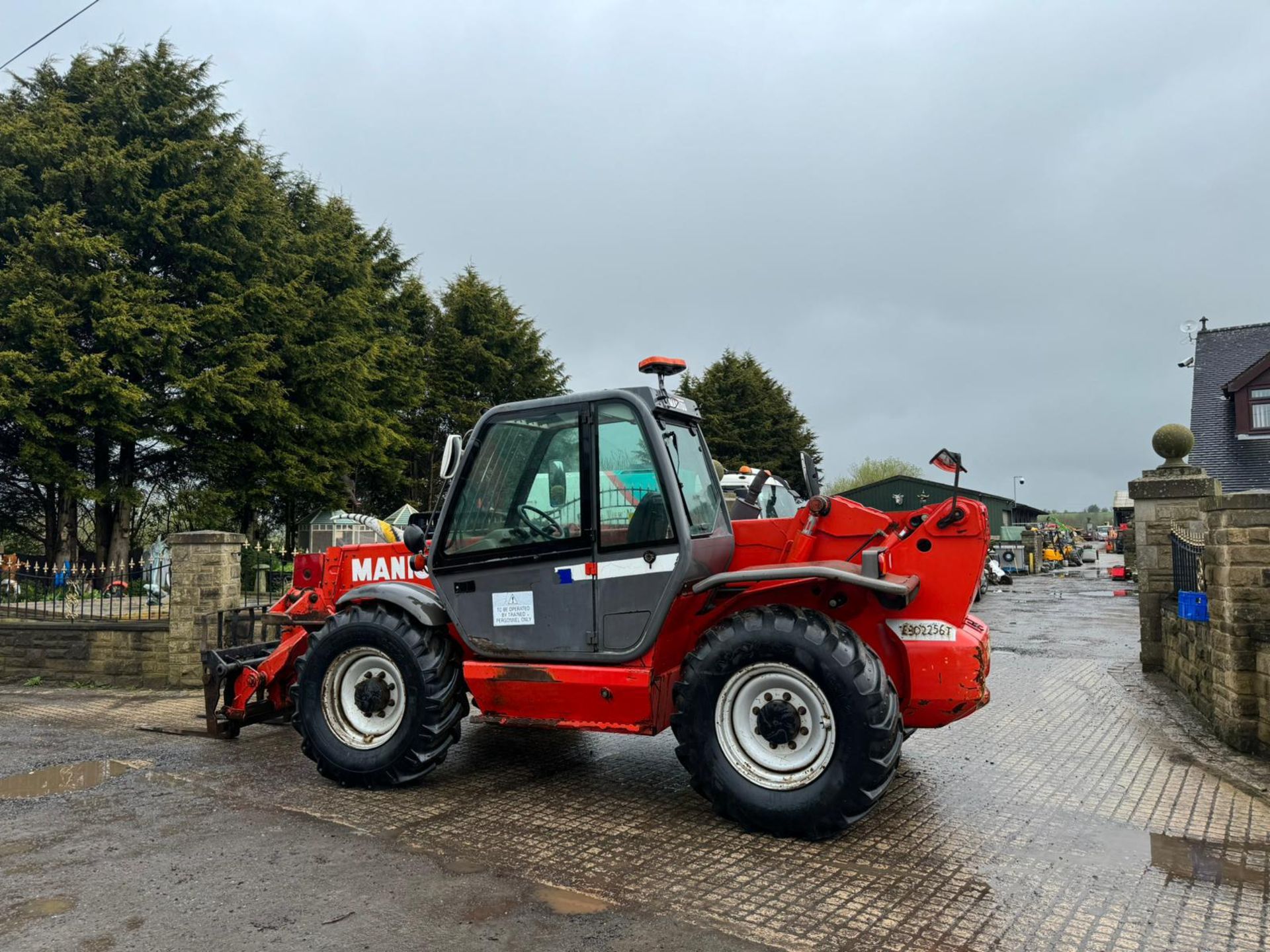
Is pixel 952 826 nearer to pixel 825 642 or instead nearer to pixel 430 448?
pixel 825 642

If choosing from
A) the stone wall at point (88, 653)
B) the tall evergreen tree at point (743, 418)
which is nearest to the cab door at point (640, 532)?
the stone wall at point (88, 653)

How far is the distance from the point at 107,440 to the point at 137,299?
3295mm

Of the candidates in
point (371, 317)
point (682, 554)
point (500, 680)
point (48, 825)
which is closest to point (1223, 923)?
point (682, 554)

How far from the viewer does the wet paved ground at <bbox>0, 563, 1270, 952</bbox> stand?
3.37 m

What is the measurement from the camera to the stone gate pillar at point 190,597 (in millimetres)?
9547

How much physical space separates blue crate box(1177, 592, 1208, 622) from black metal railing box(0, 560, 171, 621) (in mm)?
10299

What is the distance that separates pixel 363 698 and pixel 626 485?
222 centimetres

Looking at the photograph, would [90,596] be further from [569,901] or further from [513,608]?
[569,901]

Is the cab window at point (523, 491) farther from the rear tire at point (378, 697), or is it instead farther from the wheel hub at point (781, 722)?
the wheel hub at point (781, 722)

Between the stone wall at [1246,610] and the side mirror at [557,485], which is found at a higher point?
the side mirror at [557,485]

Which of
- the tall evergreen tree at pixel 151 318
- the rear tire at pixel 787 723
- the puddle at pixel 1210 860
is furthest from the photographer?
the tall evergreen tree at pixel 151 318

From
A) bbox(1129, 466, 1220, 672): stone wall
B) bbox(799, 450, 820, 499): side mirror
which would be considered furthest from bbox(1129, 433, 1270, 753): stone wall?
bbox(799, 450, 820, 499): side mirror

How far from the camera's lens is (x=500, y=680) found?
5105 millimetres

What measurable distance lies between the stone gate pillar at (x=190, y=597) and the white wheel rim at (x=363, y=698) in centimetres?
485
